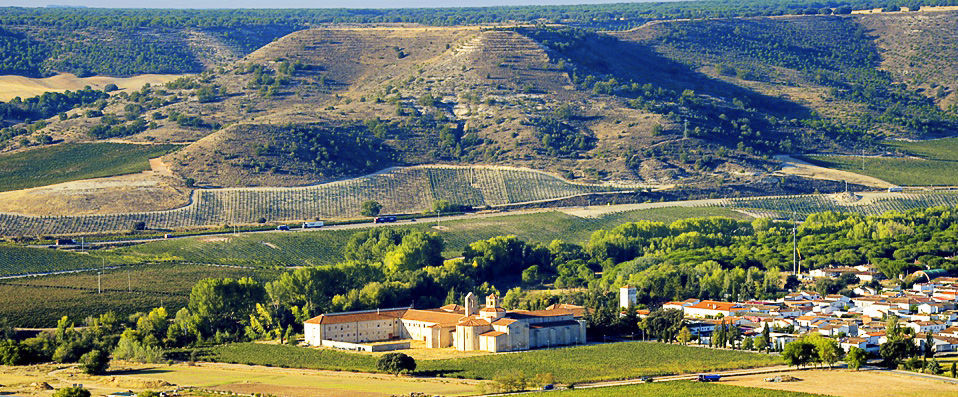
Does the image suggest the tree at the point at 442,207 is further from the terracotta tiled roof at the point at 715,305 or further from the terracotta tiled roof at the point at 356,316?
the terracotta tiled roof at the point at 356,316

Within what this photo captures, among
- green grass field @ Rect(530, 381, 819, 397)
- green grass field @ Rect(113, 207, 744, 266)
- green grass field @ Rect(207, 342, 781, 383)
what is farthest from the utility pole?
green grass field @ Rect(530, 381, 819, 397)

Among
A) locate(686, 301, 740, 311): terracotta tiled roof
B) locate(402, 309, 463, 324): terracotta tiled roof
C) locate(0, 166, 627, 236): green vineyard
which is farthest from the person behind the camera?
locate(0, 166, 627, 236): green vineyard

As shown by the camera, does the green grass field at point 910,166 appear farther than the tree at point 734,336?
Yes

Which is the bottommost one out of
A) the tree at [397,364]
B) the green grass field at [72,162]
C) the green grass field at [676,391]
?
the green grass field at [676,391]

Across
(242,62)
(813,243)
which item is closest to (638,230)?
(813,243)

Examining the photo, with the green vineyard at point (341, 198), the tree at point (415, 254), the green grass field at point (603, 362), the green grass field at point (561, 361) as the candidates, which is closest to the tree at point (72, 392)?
the green grass field at point (561, 361)

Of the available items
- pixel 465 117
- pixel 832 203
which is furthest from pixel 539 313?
pixel 465 117

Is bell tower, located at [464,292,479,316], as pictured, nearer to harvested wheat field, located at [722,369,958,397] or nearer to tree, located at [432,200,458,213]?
harvested wheat field, located at [722,369,958,397]
